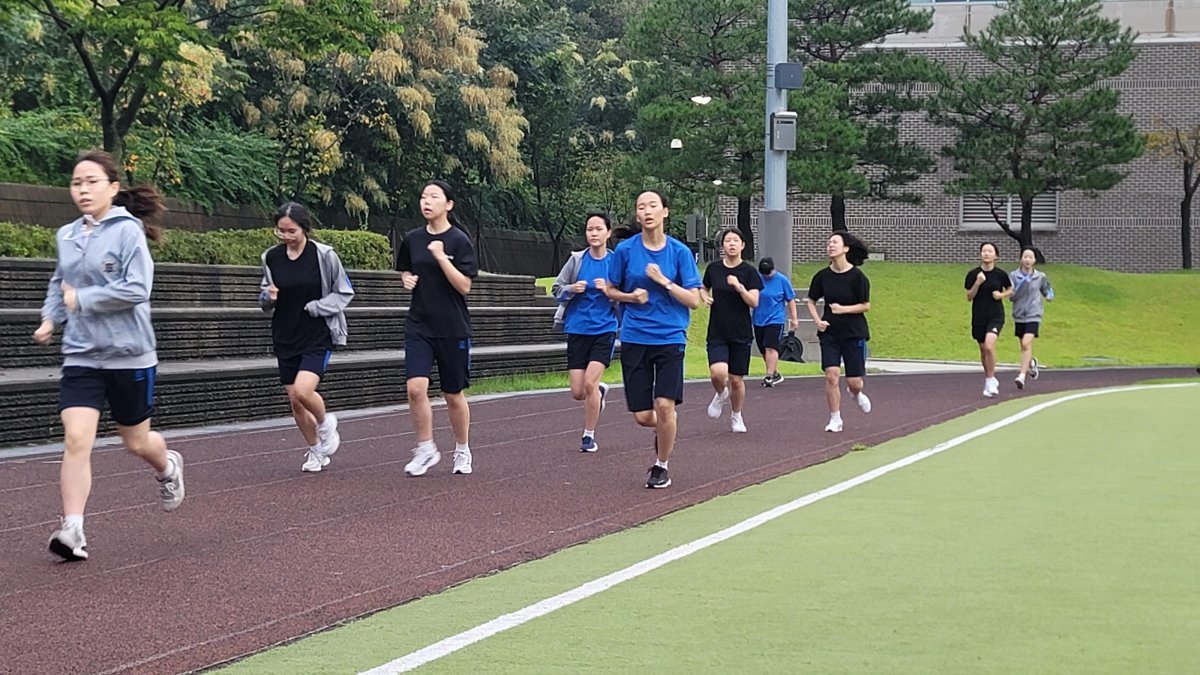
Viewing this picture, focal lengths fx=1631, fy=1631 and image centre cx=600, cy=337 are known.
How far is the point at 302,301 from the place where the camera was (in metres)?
11.9

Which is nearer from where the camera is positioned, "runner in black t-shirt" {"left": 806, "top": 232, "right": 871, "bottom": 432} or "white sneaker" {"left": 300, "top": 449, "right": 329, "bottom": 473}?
"white sneaker" {"left": 300, "top": 449, "right": 329, "bottom": 473}

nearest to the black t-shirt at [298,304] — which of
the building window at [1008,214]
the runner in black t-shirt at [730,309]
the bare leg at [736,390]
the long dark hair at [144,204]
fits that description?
the long dark hair at [144,204]

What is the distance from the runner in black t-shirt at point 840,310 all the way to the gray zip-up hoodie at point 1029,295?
7.74 metres

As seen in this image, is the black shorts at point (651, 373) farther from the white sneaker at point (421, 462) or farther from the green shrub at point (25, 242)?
the green shrub at point (25, 242)

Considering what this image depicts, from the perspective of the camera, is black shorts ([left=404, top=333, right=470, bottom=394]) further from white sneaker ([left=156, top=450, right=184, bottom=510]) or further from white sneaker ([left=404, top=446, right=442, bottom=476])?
white sneaker ([left=156, top=450, right=184, bottom=510])

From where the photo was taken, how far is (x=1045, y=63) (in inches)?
1623

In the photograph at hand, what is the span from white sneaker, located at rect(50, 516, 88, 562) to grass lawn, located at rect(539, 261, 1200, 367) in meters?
23.8

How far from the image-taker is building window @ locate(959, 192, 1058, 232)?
48562mm

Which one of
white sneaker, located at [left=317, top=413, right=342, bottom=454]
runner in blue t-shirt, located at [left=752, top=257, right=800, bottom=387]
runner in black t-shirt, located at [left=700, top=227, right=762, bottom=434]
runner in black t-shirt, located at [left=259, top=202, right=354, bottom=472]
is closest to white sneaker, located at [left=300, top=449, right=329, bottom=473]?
white sneaker, located at [left=317, top=413, right=342, bottom=454]

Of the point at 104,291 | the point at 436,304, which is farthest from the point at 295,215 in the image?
the point at 104,291

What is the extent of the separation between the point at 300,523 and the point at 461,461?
259cm

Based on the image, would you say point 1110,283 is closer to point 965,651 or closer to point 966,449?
point 966,449

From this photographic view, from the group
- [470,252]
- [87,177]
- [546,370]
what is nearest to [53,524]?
[87,177]

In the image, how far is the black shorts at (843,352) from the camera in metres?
16.3
